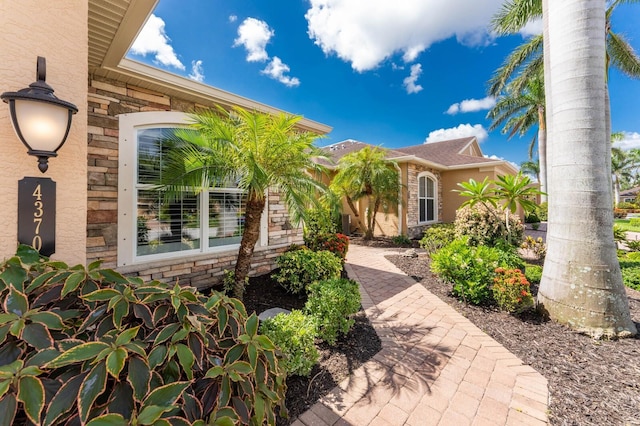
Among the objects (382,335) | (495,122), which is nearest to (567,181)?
(382,335)

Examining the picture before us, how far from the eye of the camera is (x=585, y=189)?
145 inches

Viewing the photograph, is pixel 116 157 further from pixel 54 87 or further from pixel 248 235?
pixel 248 235

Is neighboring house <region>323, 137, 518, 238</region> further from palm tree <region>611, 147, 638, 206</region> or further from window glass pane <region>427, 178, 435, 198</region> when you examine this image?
palm tree <region>611, 147, 638, 206</region>

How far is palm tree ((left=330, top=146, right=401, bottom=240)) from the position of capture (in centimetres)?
1116

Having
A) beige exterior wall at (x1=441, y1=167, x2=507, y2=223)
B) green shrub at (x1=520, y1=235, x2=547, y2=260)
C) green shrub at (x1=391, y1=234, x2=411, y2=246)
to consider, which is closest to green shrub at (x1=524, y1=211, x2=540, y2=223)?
beige exterior wall at (x1=441, y1=167, x2=507, y2=223)

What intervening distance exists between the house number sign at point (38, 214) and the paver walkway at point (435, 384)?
105 inches

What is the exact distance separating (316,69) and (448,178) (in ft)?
29.7

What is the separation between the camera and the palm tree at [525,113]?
17908 mm

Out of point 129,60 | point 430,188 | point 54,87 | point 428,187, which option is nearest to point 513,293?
point 54,87

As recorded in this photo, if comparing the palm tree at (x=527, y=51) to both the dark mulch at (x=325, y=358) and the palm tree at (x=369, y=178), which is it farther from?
the dark mulch at (x=325, y=358)

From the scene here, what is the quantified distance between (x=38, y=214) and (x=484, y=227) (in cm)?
926

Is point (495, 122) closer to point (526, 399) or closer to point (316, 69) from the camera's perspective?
point (316, 69)

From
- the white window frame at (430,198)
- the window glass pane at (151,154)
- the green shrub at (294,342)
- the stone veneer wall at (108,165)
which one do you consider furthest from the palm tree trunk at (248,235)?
the white window frame at (430,198)

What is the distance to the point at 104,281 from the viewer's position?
1676mm
